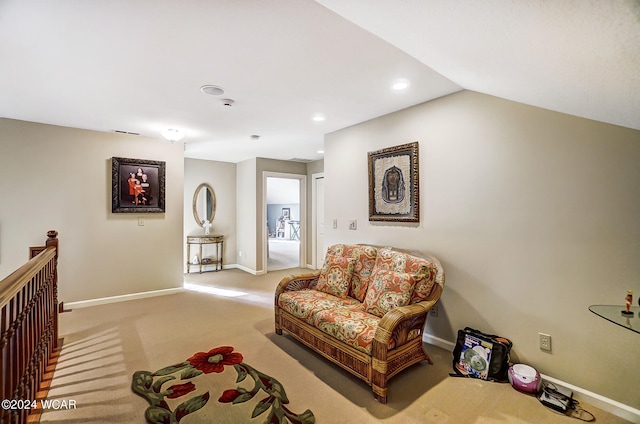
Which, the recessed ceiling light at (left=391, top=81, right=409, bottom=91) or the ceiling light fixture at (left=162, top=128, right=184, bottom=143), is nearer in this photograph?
the recessed ceiling light at (left=391, top=81, right=409, bottom=91)

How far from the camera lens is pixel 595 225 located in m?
1.97

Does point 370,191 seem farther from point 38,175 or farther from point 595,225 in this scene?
point 38,175

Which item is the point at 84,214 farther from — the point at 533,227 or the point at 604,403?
the point at 604,403

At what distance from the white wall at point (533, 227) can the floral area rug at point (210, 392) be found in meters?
1.71

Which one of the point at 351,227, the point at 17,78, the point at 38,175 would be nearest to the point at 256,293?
the point at 351,227

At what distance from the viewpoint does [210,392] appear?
209 centimetres

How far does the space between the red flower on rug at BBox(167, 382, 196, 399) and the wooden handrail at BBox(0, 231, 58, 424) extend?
2.48 feet

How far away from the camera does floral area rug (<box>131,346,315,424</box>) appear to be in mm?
1842

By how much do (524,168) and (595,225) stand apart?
0.60 meters

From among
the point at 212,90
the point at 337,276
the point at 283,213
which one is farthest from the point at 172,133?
the point at 283,213

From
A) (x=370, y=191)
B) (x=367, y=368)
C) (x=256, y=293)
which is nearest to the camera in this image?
(x=367, y=368)

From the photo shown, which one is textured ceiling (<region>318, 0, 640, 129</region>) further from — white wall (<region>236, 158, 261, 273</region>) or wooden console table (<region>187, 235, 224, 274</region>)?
wooden console table (<region>187, 235, 224, 274</region>)

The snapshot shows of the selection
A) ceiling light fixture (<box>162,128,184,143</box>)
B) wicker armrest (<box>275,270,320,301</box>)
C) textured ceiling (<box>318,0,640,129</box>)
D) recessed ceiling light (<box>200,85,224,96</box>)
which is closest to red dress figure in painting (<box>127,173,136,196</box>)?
ceiling light fixture (<box>162,128,184,143</box>)

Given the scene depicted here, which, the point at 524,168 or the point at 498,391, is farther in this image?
the point at 524,168
